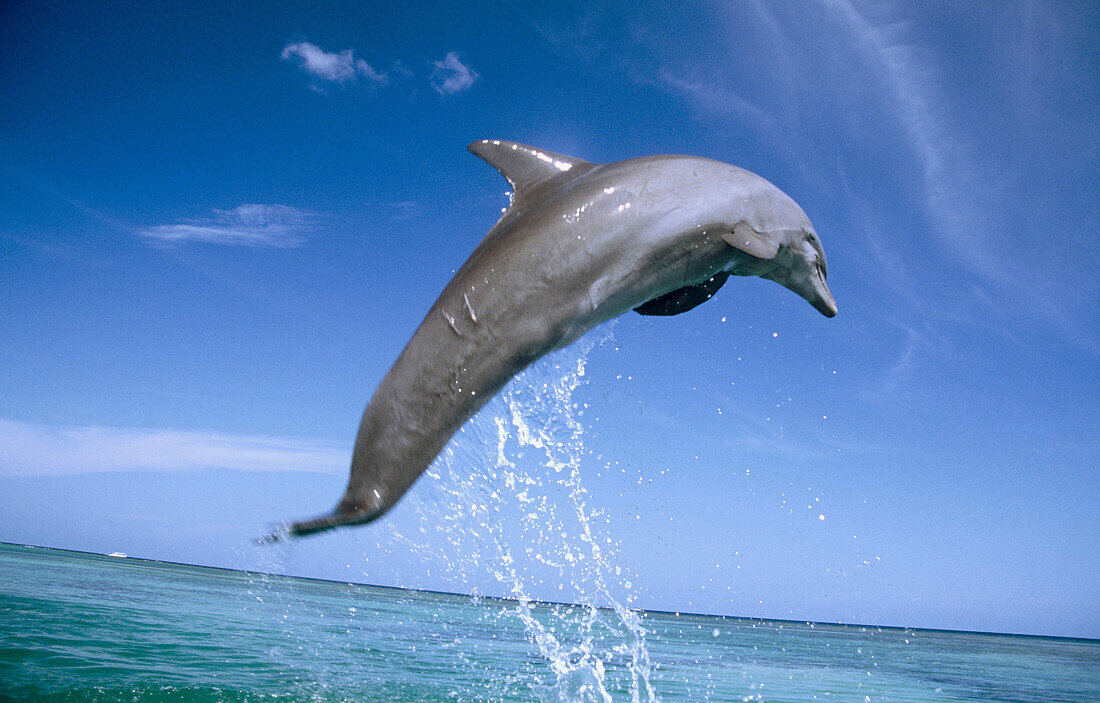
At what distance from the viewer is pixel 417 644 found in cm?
1466

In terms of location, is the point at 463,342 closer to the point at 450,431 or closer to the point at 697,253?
the point at 450,431

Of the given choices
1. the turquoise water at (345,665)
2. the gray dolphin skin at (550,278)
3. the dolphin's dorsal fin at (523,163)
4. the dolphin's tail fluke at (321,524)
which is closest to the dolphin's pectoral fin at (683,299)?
the gray dolphin skin at (550,278)

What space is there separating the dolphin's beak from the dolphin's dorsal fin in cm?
137

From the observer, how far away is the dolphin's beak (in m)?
3.65

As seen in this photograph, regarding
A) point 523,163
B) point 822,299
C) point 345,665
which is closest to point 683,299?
point 822,299

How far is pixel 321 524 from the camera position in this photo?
2.60 m

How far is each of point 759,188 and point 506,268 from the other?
1288 millimetres

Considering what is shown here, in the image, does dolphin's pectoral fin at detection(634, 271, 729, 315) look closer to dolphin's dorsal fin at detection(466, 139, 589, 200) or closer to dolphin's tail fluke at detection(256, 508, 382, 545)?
dolphin's dorsal fin at detection(466, 139, 589, 200)

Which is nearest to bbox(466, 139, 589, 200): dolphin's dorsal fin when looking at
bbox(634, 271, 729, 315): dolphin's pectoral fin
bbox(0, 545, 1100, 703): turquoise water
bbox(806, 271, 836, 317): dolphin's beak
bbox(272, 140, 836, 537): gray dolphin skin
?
bbox(272, 140, 836, 537): gray dolphin skin

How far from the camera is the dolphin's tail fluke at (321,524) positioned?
258cm

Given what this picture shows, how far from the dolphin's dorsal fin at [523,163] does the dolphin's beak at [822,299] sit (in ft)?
4.50

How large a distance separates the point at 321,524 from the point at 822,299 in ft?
8.91

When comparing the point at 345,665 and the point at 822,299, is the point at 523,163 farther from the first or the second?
the point at 345,665

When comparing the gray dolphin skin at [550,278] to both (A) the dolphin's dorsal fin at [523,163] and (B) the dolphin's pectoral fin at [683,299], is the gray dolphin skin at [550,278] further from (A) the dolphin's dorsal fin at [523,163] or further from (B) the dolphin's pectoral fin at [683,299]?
(A) the dolphin's dorsal fin at [523,163]
